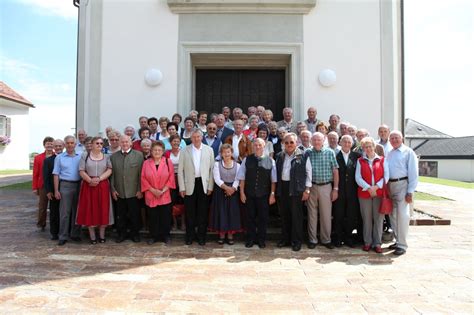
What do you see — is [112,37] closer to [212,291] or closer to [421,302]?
[212,291]

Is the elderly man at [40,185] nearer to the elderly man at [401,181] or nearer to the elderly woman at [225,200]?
the elderly woman at [225,200]

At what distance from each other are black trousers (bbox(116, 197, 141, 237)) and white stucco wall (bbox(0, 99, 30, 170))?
2467 centimetres

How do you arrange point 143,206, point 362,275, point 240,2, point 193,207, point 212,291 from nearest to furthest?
point 212,291 → point 362,275 → point 193,207 → point 143,206 → point 240,2

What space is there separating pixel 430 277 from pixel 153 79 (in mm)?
6375

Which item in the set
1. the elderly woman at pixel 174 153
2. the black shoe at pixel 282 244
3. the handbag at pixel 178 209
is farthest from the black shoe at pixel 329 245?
the elderly woman at pixel 174 153

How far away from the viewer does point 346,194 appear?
19.5 ft

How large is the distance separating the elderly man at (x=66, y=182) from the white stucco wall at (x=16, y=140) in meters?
24.2

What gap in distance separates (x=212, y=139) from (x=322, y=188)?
7.00 feet

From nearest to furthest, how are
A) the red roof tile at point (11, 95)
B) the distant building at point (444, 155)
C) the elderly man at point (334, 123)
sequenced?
the elderly man at point (334, 123), the red roof tile at point (11, 95), the distant building at point (444, 155)

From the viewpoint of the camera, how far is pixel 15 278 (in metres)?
4.43

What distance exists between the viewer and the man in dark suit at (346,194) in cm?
590

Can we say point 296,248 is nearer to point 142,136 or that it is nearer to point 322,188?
point 322,188

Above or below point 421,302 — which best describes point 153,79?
above

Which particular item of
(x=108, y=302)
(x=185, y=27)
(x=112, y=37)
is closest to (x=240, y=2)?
(x=185, y=27)
